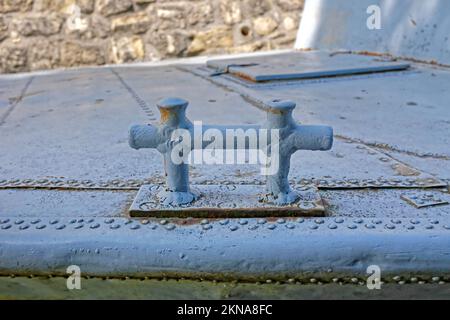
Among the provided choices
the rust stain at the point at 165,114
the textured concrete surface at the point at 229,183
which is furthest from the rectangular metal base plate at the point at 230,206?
the rust stain at the point at 165,114

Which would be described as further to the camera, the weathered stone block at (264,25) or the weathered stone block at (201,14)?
the weathered stone block at (264,25)

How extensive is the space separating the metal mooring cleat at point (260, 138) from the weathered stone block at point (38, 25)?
2697mm

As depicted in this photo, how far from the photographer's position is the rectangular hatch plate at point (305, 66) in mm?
2064

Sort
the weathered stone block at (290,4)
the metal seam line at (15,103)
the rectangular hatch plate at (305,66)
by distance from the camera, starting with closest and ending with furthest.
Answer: the metal seam line at (15,103)
the rectangular hatch plate at (305,66)
the weathered stone block at (290,4)

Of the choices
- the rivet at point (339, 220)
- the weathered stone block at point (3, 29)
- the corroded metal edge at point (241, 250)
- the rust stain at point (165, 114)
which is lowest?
the corroded metal edge at point (241, 250)

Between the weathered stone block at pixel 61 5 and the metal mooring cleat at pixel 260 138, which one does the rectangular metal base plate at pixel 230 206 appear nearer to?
the metal mooring cleat at pixel 260 138

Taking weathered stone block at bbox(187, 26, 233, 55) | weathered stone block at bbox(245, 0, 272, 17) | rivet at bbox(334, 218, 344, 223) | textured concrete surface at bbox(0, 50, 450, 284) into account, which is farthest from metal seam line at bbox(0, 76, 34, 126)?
weathered stone block at bbox(245, 0, 272, 17)

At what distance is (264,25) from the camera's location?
3537 millimetres

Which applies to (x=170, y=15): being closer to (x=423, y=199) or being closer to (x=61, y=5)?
(x=61, y=5)

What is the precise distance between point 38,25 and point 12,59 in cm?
28

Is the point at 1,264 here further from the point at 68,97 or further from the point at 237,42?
the point at 237,42

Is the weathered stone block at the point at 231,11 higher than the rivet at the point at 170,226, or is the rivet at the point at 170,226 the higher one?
the weathered stone block at the point at 231,11

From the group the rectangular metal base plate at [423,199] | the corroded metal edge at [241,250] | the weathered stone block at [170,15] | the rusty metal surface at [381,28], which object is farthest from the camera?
the weathered stone block at [170,15]

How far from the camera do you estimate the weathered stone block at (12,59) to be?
124 inches
